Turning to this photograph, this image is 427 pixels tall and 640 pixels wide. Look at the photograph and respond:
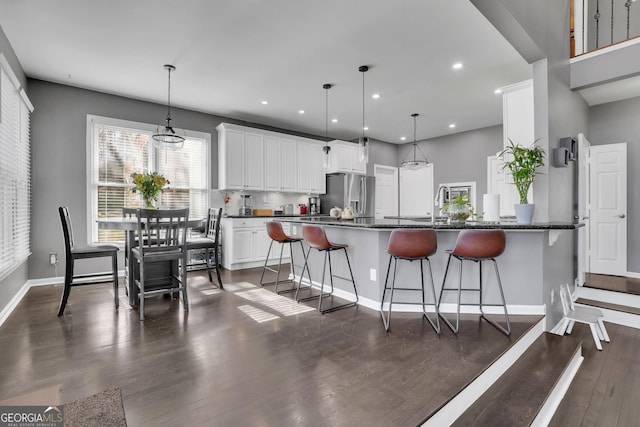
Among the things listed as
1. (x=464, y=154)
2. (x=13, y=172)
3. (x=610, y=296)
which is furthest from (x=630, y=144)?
(x=13, y=172)

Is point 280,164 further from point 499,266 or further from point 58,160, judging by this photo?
point 499,266

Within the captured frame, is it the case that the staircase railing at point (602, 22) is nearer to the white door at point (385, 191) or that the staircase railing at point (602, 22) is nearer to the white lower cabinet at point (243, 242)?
the white door at point (385, 191)

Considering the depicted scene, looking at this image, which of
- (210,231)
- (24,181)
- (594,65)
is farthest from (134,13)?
(594,65)

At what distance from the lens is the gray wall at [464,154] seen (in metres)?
6.44

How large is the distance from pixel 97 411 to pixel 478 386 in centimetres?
212

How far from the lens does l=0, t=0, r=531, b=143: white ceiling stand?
275 centimetres

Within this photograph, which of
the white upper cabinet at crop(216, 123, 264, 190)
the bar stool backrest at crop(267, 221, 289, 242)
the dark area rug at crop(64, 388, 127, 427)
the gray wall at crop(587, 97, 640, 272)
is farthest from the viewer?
the white upper cabinet at crop(216, 123, 264, 190)

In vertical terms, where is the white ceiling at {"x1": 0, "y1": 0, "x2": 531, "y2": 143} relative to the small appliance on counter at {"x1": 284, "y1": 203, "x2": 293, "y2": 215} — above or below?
above

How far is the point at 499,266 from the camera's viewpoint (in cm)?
301

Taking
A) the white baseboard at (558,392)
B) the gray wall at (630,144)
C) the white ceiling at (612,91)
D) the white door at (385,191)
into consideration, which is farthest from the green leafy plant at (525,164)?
the white door at (385,191)

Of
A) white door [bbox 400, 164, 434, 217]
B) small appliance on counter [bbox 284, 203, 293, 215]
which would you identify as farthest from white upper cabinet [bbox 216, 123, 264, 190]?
white door [bbox 400, 164, 434, 217]

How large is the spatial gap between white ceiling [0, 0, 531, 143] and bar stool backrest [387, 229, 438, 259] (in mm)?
1950

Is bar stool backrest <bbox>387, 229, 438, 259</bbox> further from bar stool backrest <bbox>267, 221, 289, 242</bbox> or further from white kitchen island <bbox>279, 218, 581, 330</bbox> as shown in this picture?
bar stool backrest <bbox>267, 221, 289, 242</bbox>

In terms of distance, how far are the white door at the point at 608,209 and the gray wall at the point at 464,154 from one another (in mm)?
1867
